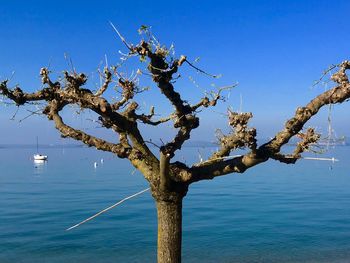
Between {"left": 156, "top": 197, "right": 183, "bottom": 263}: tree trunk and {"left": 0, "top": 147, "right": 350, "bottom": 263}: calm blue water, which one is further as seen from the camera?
{"left": 0, "top": 147, "right": 350, "bottom": 263}: calm blue water

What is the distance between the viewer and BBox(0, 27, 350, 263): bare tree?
29.3 feet

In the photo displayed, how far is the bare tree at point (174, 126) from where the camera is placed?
351 inches

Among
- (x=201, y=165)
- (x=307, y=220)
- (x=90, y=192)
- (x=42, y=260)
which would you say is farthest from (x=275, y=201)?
(x=201, y=165)

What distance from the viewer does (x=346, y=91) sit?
8742 millimetres

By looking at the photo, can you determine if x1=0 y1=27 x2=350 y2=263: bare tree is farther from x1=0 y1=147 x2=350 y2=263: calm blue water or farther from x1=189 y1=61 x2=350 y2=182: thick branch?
x1=0 y1=147 x2=350 y2=263: calm blue water

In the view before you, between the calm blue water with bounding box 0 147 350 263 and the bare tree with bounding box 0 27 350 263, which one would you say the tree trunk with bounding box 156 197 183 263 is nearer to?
the bare tree with bounding box 0 27 350 263

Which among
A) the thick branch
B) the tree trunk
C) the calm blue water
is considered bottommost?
the calm blue water

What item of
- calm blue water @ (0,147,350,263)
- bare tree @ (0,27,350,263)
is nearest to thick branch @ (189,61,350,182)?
bare tree @ (0,27,350,263)

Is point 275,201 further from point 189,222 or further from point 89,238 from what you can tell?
point 89,238

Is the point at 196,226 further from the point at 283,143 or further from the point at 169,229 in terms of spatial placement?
the point at 283,143

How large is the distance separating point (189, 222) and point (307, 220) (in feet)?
36.3

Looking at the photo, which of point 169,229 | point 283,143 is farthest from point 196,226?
point 283,143

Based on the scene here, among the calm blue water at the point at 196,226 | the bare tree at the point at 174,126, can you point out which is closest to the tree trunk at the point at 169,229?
the bare tree at the point at 174,126

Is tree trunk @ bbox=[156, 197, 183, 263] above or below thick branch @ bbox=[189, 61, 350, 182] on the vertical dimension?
below
